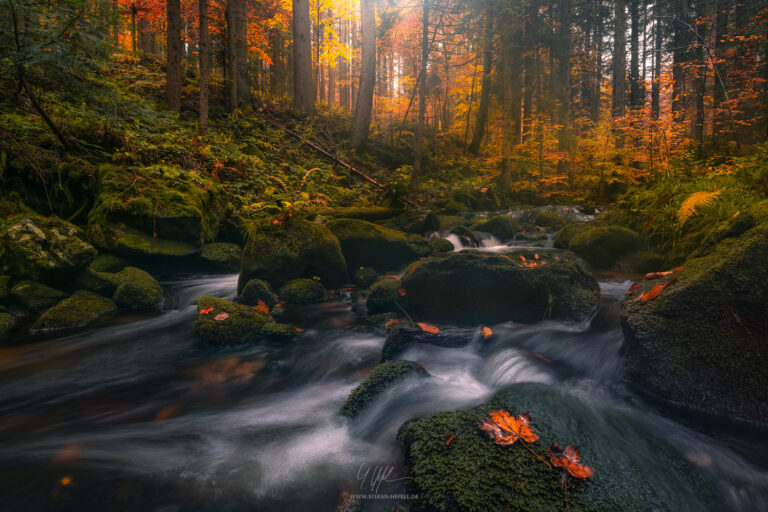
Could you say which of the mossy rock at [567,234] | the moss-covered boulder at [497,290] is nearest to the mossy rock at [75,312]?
the moss-covered boulder at [497,290]

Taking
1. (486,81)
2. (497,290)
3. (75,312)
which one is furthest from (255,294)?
(486,81)

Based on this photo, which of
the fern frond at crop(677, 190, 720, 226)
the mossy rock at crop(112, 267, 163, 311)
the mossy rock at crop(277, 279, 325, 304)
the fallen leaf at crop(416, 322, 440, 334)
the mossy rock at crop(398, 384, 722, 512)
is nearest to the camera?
the mossy rock at crop(398, 384, 722, 512)

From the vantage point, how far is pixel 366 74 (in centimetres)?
1533

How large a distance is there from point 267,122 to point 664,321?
14.6m

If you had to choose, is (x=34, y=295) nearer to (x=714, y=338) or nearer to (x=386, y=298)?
(x=386, y=298)

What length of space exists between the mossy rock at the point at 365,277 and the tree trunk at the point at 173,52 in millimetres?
8808

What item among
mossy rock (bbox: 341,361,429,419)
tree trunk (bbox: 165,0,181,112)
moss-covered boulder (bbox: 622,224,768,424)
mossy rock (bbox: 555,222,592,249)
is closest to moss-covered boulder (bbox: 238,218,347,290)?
mossy rock (bbox: 341,361,429,419)

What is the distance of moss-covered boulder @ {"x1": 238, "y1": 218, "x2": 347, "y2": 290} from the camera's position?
629cm

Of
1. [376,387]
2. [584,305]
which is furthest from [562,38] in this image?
[376,387]

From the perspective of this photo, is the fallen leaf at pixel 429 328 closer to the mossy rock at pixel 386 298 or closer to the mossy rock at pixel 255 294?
the mossy rock at pixel 386 298

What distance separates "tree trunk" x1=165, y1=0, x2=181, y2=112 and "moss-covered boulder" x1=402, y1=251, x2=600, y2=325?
10.9 meters

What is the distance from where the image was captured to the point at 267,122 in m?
14.1

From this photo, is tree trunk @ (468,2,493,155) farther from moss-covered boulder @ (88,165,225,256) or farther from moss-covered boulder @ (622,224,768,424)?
moss-covered boulder @ (622,224,768,424)

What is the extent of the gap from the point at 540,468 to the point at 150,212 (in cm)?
734
